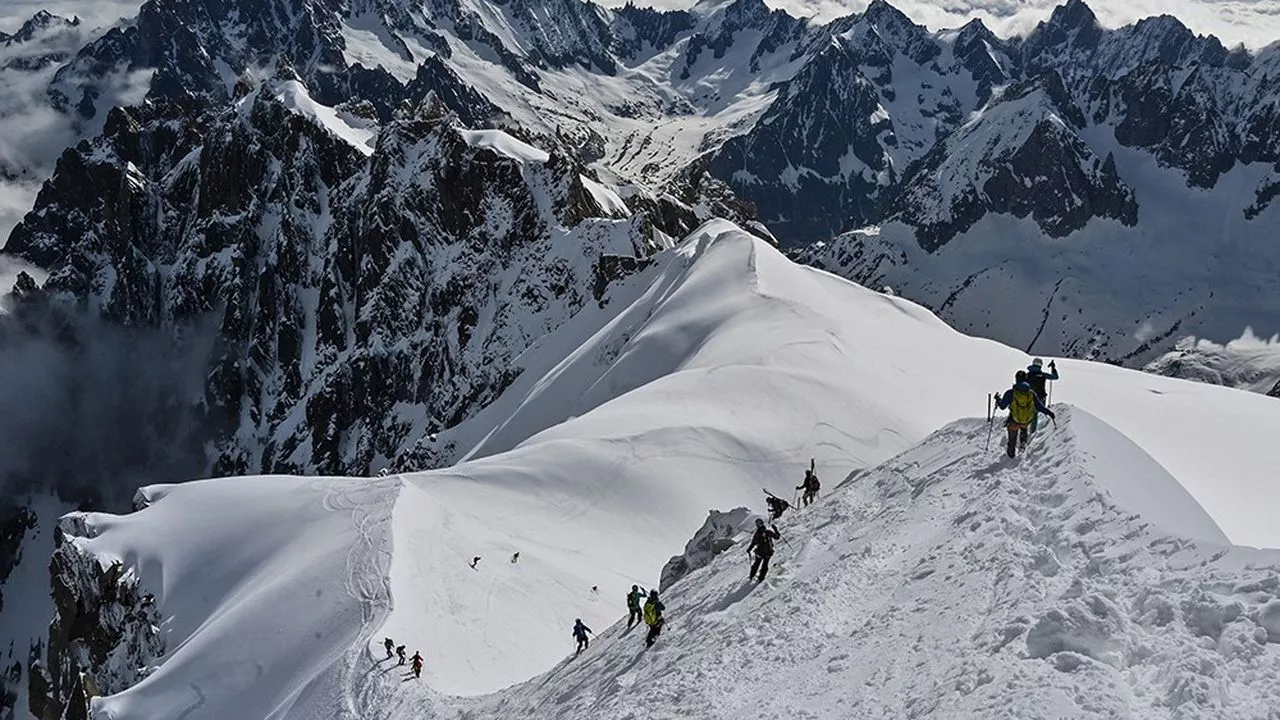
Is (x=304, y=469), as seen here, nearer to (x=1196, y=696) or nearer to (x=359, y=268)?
(x=359, y=268)

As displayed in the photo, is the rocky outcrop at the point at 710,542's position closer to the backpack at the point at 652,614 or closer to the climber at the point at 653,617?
the climber at the point at 653,617

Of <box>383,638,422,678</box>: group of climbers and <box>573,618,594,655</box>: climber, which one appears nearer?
<box>573,618,594,655</box>: climber

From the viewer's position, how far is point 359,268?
18275cm

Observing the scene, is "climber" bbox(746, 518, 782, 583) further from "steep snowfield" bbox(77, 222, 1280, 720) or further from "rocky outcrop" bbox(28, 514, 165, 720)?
"rocky outcrop" bbox(28, 514, 165, 720)

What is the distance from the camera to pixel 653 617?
2434cm

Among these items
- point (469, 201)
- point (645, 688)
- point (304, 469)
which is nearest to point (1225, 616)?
point (645, 688)

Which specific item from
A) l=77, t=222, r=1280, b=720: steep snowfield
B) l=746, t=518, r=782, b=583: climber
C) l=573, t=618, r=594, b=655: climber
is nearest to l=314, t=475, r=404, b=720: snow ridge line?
l=77, t=222, r=1280, b=720: steep snowfield

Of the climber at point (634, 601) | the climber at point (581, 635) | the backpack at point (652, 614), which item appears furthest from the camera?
the climber at point (581, 635)

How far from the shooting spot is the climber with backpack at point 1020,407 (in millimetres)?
22328

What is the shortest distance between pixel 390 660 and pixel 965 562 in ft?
78.2

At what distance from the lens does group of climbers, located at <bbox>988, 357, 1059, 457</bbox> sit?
22.4m

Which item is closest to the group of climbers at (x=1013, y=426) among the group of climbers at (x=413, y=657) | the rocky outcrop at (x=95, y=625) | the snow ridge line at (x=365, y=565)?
the group of climbers at (x=413, y=657)

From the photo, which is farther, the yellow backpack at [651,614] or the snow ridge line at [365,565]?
the snow ridge line at [365,565]

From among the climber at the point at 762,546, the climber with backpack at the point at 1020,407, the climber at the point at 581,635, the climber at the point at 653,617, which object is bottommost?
the climber at the point at 581,635
